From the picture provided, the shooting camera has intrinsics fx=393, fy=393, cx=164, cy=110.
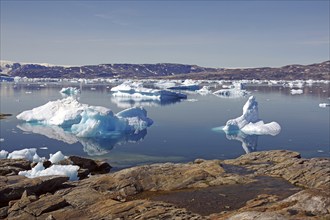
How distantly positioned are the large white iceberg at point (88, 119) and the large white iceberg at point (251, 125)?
725 centimetres

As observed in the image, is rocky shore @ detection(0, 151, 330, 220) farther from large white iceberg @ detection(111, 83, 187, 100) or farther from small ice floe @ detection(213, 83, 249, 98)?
small ice floe @ detection(213, 83, 249, 98)

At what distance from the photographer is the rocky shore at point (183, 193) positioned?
10008 mm

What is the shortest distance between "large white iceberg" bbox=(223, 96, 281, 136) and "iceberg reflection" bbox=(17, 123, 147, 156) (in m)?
7.07

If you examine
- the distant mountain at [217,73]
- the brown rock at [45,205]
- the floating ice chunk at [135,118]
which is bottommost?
the brown rock at [45,205]

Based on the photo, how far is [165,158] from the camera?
2206 centimetres

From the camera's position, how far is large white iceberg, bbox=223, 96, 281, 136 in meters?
30.1

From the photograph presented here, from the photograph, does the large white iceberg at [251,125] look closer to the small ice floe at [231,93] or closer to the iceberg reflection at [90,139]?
the iceberg reflection at [90,139]

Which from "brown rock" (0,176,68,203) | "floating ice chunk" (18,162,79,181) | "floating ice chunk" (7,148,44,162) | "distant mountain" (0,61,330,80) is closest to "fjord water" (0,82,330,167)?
"floating ice chunk" (7,148,44,162)

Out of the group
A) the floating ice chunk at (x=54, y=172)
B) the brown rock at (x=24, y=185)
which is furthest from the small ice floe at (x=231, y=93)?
the brown rock at (x=24, y=185)

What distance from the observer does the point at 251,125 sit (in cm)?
3125

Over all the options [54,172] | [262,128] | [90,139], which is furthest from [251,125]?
[54,172]

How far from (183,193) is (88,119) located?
19044 mm

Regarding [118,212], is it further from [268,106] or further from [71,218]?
[268,106]

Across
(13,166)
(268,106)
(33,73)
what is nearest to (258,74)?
(33,73)
